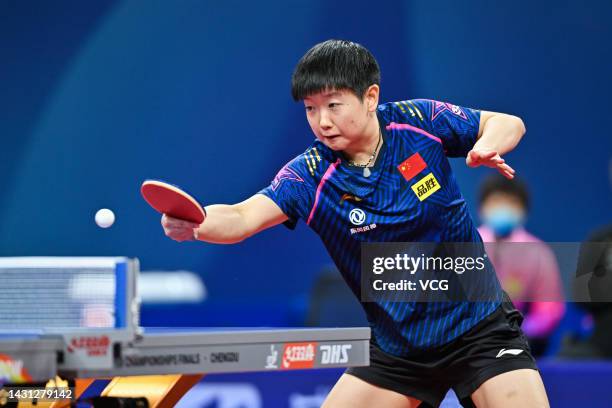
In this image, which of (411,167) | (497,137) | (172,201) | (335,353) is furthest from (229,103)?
(335,353)

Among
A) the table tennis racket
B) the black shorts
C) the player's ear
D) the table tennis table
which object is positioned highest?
the player's ear

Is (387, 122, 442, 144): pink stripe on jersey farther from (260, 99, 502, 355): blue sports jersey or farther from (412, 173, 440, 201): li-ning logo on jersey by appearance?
(412, 173, 440, 201): li-ning logo on jersey

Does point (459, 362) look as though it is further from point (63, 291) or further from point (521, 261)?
point (521, 261)

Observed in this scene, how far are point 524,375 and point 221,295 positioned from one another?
4.46 m

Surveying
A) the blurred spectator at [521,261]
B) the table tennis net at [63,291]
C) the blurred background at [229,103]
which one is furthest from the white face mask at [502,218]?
the table tennis net at [63,291]

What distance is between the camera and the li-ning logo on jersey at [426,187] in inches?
137

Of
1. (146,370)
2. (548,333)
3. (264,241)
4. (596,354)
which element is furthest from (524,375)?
(264,241)

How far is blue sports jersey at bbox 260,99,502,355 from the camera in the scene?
11.4 ft

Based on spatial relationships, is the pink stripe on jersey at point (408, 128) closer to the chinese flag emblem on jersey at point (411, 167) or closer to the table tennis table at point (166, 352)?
the chinese flag emblem on jersey at point (411, 167)

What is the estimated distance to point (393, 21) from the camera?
294 inches

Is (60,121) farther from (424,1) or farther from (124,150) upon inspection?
(424,1)

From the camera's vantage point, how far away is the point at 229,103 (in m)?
7.56

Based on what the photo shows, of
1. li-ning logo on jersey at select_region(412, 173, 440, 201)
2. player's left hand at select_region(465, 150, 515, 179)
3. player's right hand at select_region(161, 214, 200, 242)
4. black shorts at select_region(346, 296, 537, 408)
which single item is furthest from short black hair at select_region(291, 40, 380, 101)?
black shorts at select_region(346, 296, 537, 408)

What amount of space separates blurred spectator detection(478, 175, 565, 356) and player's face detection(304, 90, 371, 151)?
282 cm
